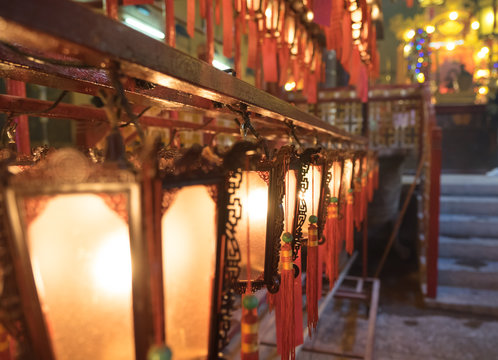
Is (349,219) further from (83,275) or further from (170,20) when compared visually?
(83,275)

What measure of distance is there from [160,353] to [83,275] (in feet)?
0.80

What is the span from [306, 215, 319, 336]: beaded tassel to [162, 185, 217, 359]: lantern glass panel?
1.05 m

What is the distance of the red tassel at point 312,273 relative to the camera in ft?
6.34

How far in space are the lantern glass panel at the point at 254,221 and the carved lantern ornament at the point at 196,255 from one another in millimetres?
225

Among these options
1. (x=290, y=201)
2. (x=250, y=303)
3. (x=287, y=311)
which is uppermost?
(x=290, y=201)

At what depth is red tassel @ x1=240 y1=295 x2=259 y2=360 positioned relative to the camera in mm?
1083

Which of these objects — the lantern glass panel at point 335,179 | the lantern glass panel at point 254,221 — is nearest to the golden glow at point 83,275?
the lantern glass panel at point 254,221

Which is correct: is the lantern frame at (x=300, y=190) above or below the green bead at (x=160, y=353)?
above

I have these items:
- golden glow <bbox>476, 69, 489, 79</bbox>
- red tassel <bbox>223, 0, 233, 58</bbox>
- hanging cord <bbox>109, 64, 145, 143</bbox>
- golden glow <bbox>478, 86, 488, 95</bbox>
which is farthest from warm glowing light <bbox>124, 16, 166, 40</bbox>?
golden glow <bbox>476, 69, 489, 79</bbox>

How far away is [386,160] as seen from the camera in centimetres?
872

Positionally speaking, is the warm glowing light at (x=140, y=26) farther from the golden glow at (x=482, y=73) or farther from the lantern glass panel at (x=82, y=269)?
the golden glow at (x=482, y=73)

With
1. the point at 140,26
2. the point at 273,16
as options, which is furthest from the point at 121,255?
the point at 140,26

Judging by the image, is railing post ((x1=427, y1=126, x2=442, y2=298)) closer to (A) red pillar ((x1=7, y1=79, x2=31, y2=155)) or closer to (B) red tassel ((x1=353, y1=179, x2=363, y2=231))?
(B) red tassel ((x1=353, y1=179, x2=363, y2=231))

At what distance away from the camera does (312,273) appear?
2.03 metres
